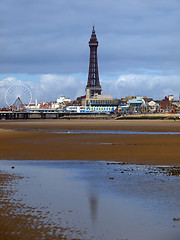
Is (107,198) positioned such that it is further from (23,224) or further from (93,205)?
(23,224)

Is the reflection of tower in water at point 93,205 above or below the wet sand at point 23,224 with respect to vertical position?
below

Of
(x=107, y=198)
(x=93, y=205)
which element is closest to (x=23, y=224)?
(x=93, y=205)

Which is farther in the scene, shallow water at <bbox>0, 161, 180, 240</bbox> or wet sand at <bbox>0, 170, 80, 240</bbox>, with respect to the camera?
shallow water at <bbox>0, 161, 180, 240</bbox>

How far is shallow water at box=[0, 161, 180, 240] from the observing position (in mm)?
9156

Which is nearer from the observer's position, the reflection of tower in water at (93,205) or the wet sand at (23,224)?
the wet sand at (23,224)

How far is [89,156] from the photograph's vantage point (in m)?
23.6

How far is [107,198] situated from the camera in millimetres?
12242

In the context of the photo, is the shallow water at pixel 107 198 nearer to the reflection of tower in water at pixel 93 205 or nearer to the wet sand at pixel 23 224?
the reflection of tower in water at pixel 93 205

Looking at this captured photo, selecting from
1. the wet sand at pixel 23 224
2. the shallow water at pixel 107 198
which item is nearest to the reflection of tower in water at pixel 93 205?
the shallow water at pixel 107 198

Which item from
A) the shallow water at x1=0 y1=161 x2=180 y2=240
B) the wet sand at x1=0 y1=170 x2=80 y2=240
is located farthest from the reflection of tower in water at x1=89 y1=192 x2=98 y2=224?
the wet sand at x1=0 y1=170 x2=80 y2=240

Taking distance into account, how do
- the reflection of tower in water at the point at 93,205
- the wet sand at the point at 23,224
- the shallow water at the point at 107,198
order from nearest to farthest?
1. the wet sand at the point at 23,224
2. the shallow water at the point at 107,198
3. the reflection of tower in water at the point at 93,205

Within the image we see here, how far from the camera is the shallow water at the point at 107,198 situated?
9156 millimetres

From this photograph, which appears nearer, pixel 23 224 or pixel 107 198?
pixel 23 224

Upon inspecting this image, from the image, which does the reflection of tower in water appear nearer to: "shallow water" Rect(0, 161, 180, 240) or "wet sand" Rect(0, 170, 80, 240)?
"shallow water" Rect(0, 161, 180, 240)
